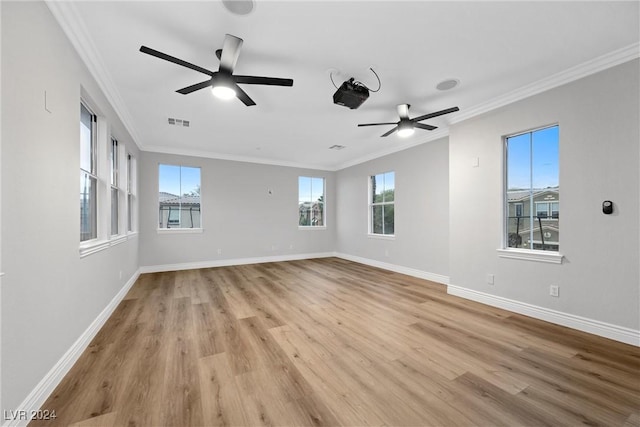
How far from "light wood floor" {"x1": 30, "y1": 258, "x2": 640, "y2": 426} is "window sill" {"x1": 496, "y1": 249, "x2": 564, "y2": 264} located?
0.72 m

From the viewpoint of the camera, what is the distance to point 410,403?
1618 millimetres

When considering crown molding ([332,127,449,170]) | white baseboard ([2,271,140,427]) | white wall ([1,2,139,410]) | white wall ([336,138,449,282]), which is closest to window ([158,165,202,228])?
white baseboard ([2,271,140,427])

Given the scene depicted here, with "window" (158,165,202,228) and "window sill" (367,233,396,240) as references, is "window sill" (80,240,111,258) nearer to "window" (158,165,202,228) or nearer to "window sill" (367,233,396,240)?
"window" (158,165,202,228)

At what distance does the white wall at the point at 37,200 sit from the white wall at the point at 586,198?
14.8ft

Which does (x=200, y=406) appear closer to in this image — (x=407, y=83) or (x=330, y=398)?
(x=330, y=398)

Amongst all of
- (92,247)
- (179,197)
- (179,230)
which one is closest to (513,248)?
(92,247)

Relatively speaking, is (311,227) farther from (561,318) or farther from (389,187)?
(561,318)

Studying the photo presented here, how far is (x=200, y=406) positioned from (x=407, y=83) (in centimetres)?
355

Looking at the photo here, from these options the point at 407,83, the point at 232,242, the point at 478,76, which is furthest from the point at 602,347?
the point at 232,242

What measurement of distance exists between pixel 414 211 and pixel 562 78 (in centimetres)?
290

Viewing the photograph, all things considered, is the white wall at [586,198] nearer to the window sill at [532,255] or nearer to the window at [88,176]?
the window sill at [532,255]

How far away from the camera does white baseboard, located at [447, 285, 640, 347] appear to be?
7.84 ft

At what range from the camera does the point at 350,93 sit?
266cm

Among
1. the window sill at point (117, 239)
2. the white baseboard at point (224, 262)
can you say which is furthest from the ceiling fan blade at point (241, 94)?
the white baseboard at point (224, 262)
